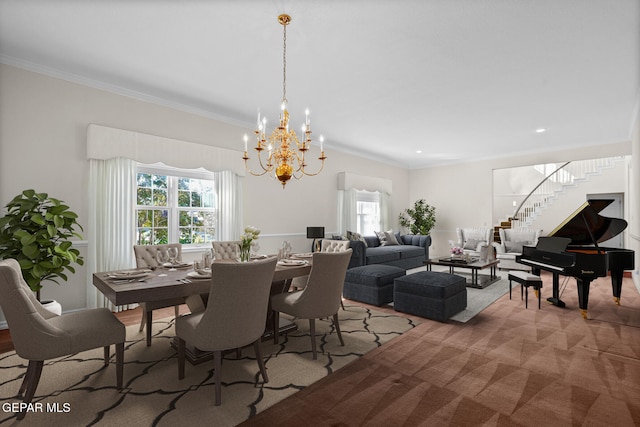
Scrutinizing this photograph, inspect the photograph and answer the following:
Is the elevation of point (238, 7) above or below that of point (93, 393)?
above

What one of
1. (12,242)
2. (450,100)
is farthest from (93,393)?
(450,100)

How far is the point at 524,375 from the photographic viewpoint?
7.80ft

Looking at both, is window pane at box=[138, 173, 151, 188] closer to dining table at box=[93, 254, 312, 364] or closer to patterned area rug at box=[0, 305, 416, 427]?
dining table at box=[93, 254, 312, 364]

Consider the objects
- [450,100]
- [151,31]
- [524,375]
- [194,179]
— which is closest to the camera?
[524,375]

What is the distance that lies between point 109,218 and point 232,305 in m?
2.90

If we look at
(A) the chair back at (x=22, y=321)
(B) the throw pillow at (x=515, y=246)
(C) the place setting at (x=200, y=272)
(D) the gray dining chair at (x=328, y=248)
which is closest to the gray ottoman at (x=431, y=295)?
(D) the gray dining chair at (x=328, y=248)

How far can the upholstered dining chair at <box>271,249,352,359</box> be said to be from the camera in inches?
105

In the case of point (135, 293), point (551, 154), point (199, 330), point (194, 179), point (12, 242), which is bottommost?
point (199, 330)

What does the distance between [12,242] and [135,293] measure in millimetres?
2045

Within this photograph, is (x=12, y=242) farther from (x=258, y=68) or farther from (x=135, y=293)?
(x=258, y=68)

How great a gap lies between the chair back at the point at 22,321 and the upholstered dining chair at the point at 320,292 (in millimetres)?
1647

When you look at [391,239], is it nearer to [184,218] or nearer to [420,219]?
[420,219]

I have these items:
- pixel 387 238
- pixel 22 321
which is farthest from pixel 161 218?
pixel 387 238

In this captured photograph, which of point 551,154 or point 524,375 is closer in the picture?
point 524,375
